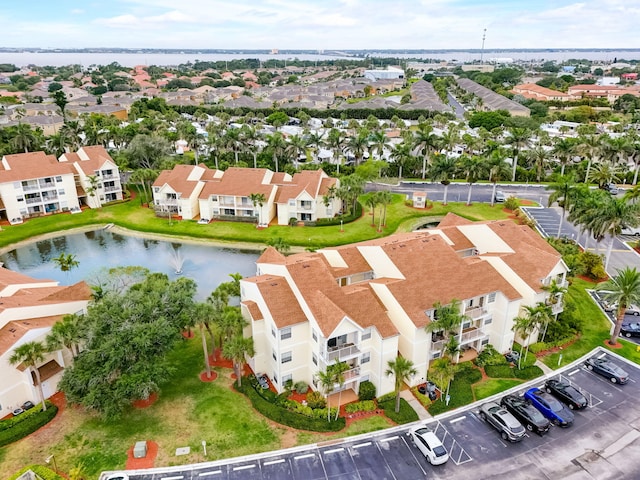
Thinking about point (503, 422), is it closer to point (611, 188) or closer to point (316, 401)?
point (316, 401)

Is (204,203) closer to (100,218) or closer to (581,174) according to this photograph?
(100,218)

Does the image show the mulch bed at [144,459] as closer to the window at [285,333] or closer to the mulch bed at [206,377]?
the mulch bed at [206,377]

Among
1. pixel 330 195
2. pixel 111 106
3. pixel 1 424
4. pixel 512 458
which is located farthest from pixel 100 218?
pixel 111 106

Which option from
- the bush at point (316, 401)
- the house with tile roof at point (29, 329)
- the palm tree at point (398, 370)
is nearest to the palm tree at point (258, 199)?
the house with tile roof at point (29, 329)

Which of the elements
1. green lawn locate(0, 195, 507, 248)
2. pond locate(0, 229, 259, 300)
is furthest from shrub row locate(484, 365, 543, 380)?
green lawn locate(0, 195, 507, 248)

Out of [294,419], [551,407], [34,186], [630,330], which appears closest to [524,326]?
[551,407]

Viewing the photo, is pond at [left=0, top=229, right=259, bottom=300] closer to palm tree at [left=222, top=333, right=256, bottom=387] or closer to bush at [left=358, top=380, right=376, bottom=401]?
palm tree at [left=222, top=333, right=256, bottom=387]

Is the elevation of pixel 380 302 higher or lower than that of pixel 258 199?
higher
